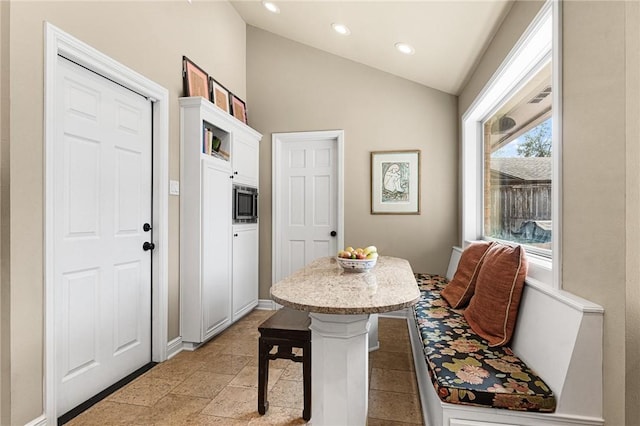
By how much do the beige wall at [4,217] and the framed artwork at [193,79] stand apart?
1.37 meters

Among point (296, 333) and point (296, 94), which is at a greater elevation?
point (296, 94)

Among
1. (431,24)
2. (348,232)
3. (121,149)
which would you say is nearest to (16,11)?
(121,149)

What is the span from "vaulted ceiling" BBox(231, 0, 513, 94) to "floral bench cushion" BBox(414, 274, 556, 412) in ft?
6.75

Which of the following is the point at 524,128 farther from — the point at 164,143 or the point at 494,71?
the point at 164,143

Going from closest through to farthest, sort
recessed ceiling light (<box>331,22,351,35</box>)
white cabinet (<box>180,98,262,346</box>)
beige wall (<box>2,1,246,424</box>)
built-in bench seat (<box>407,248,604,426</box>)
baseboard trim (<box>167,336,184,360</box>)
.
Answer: built-in bench seat (<box>407,248,604,426</box>) < beige wall (<box>2,1,246,424</box>) < baseboard trim (<box>167,336,184,360</box>) < white cabinet (<box>180,98,262,346</box>) < recessed ceiling light (<box>331,22,351,35</box>)

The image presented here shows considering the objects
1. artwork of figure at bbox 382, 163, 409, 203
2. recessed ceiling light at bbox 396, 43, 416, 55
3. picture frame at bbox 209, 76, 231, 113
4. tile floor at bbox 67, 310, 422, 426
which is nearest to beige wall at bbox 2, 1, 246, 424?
tile floor at bbox 67, 310, 422, 426

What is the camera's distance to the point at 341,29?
128 inches

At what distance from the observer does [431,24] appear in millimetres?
2580

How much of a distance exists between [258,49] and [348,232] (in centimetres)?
251

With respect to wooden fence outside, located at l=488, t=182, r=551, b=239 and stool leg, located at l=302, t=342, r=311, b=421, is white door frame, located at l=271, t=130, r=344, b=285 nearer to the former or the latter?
wooden fence outside, located at l=488, t=182, r=551, b=239

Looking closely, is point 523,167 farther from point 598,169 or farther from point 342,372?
point 342,372

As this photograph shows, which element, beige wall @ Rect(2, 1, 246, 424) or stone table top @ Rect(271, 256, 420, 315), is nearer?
stone table top @ Rect(271, 256, 420, 315)

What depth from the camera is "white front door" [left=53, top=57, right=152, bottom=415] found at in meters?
1.86

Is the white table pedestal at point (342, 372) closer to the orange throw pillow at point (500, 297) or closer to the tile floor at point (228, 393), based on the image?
the tile floor at point (228, 393)
